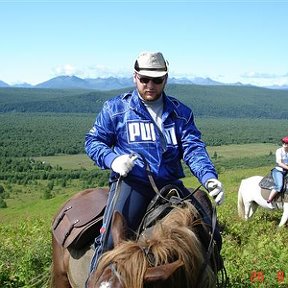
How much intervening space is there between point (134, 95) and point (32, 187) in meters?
67.8

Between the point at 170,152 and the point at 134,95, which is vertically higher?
the point at 134,95

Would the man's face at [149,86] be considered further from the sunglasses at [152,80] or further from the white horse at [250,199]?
the white horse at [250,199]

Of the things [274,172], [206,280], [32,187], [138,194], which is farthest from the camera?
[32,187]

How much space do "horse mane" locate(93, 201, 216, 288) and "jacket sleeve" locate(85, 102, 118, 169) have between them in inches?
25.9

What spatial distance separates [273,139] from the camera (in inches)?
4909

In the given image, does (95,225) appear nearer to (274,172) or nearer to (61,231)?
(61,231)

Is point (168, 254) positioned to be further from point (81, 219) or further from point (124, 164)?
point (81, 219)

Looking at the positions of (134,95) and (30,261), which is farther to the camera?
(30,261)

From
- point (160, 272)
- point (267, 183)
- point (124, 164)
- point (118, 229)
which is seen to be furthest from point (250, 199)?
point (160, 272)

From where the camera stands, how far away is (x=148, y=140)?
141 inches

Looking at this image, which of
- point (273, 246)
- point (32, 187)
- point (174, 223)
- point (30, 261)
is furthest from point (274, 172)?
point (32, 187)

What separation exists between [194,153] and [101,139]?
27.7 inches

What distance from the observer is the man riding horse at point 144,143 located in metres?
3.56

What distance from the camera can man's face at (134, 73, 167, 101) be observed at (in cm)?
360
